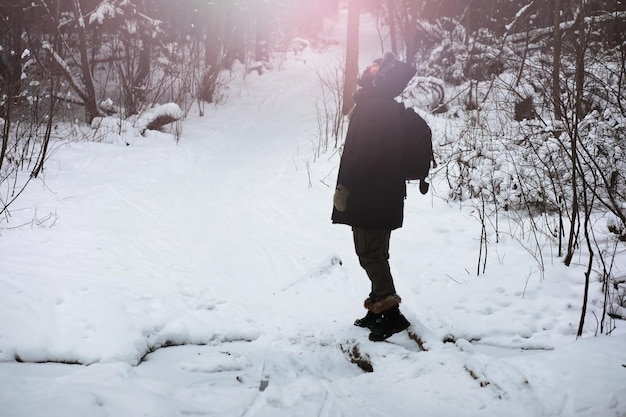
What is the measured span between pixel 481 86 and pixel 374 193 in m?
9.40

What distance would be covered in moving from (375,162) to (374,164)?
2 centimetres

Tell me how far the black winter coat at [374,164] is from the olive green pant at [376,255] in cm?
10

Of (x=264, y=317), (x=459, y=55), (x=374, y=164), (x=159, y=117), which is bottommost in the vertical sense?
(x=264, y=317)

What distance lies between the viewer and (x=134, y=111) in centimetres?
1070

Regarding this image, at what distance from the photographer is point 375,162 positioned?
284 centimetres

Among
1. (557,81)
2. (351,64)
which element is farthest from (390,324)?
(351,64)

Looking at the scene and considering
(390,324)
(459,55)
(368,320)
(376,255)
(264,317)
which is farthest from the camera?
(459,55)

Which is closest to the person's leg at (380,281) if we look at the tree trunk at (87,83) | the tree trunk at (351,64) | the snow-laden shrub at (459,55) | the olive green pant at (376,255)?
the olive green pant at (376,255)

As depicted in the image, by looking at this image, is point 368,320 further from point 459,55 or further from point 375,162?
point 459,55

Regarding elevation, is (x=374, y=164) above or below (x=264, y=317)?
above

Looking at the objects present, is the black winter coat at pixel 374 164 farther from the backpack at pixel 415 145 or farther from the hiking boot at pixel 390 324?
the hiking boot at pixel 390 324

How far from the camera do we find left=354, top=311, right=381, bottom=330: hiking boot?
127 inches

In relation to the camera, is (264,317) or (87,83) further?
(87,83)

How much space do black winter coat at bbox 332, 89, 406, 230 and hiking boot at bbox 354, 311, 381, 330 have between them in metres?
0.76
